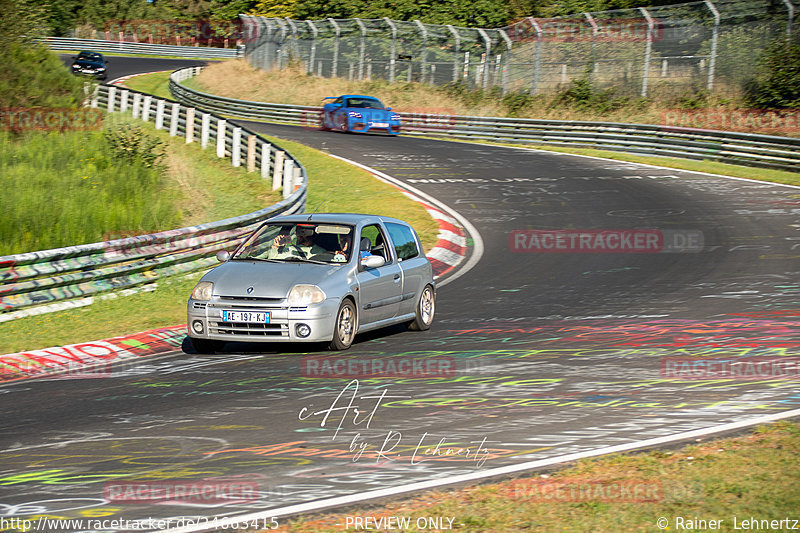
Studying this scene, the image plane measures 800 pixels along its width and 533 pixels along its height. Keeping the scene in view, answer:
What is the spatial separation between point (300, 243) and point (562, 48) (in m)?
31.7

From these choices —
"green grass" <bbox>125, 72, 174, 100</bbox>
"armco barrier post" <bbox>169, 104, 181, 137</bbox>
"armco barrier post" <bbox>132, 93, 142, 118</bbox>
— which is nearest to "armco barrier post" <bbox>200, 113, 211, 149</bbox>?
"armco barrier post" <bbox>169, 104, 181, 137</bbox>

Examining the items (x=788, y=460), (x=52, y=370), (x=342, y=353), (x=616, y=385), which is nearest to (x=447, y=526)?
(x=788, y=460)

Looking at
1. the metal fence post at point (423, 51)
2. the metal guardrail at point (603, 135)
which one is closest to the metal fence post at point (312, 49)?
the metal guardrail at point (603, 135)

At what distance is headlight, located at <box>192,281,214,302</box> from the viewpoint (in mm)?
10000

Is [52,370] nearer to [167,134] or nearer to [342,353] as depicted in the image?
[342,353]

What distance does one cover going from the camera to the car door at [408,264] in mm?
11436

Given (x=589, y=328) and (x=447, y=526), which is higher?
(x=447, y=526)

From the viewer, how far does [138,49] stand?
3172 inches

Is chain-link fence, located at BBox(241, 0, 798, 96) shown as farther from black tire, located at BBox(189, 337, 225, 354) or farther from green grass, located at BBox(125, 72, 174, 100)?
black tire, located at BBox(189, 337, 225, 354)

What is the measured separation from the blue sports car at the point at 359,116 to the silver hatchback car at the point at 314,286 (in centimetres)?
2632

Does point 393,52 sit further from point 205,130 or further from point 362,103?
point 205,130

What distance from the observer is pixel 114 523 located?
5.16 m

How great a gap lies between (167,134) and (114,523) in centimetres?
2691

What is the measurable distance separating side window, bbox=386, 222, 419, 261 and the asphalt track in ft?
3.17
